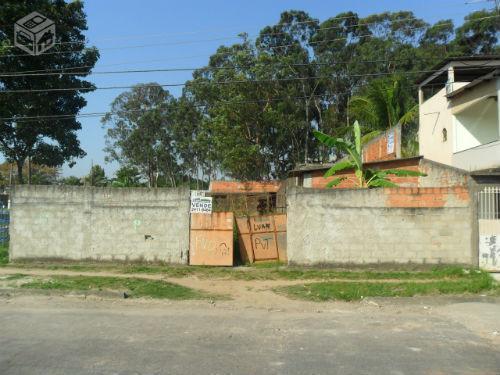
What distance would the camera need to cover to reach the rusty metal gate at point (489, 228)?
1262cm

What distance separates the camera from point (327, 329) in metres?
7.49

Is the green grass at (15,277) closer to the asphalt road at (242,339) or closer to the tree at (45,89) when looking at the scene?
the asphalt road at (242,339)

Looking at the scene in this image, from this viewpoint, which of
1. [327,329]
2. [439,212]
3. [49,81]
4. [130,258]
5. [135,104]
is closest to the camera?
[327,329]

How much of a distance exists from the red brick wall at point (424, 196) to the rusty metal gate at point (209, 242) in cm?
463

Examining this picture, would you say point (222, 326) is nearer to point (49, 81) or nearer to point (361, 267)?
point (361, 267)

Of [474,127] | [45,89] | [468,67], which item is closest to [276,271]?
[474,127]

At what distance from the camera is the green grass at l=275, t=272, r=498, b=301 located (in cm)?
1018

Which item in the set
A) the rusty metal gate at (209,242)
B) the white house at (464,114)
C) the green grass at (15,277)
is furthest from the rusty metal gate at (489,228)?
the green grass at (15,277)

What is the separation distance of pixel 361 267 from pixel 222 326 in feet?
21.3

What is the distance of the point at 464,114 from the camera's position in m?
20.4

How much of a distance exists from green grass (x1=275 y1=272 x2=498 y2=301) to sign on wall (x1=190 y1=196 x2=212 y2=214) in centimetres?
394

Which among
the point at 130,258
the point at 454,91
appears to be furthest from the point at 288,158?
the point at 130,258

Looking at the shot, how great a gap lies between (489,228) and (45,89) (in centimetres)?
1927

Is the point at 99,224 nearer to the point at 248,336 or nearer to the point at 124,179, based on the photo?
the point at 248,336
